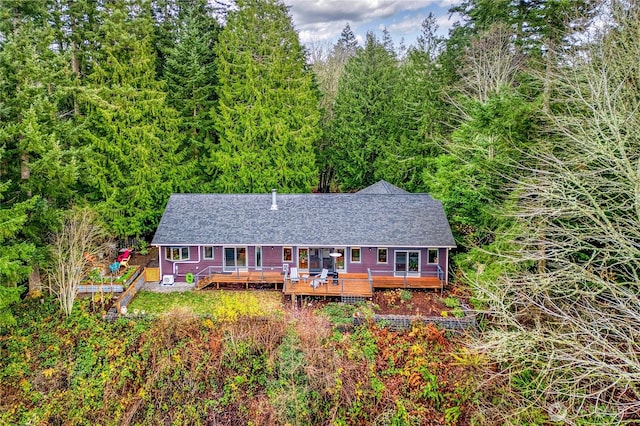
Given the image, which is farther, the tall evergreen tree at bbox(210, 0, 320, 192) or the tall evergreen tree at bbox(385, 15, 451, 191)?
the tall evergreen tree at bbox(385, 15, 451, 191)

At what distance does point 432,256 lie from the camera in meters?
18.1

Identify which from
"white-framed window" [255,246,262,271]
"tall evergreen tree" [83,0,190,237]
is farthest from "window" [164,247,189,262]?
"tall evergreen tree" [83,0,190,237]

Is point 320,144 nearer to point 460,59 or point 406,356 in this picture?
point 460,59

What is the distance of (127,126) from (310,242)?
39.0ft

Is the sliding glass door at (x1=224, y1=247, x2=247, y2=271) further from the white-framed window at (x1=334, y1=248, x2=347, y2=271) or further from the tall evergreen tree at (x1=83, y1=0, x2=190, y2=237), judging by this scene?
the tall evergreen tree at (x1=83, y1=0, x2=190, y2=237)

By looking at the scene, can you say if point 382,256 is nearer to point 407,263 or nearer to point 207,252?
point 407,263

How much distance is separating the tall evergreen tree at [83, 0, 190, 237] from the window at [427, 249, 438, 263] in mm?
14922

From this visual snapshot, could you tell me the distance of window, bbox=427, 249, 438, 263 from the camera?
1800 cm

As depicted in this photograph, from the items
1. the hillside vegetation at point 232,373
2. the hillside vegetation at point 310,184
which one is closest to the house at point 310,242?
the hillside vegetation at point 310,184

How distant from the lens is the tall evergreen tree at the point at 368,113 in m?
26.5

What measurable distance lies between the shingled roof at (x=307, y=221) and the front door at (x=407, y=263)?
773mm

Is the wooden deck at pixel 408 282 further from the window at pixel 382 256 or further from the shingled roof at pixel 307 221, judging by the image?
the shingled roof at pixel 307 221

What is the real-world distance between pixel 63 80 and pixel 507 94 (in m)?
17.0

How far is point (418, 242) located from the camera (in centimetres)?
1764
